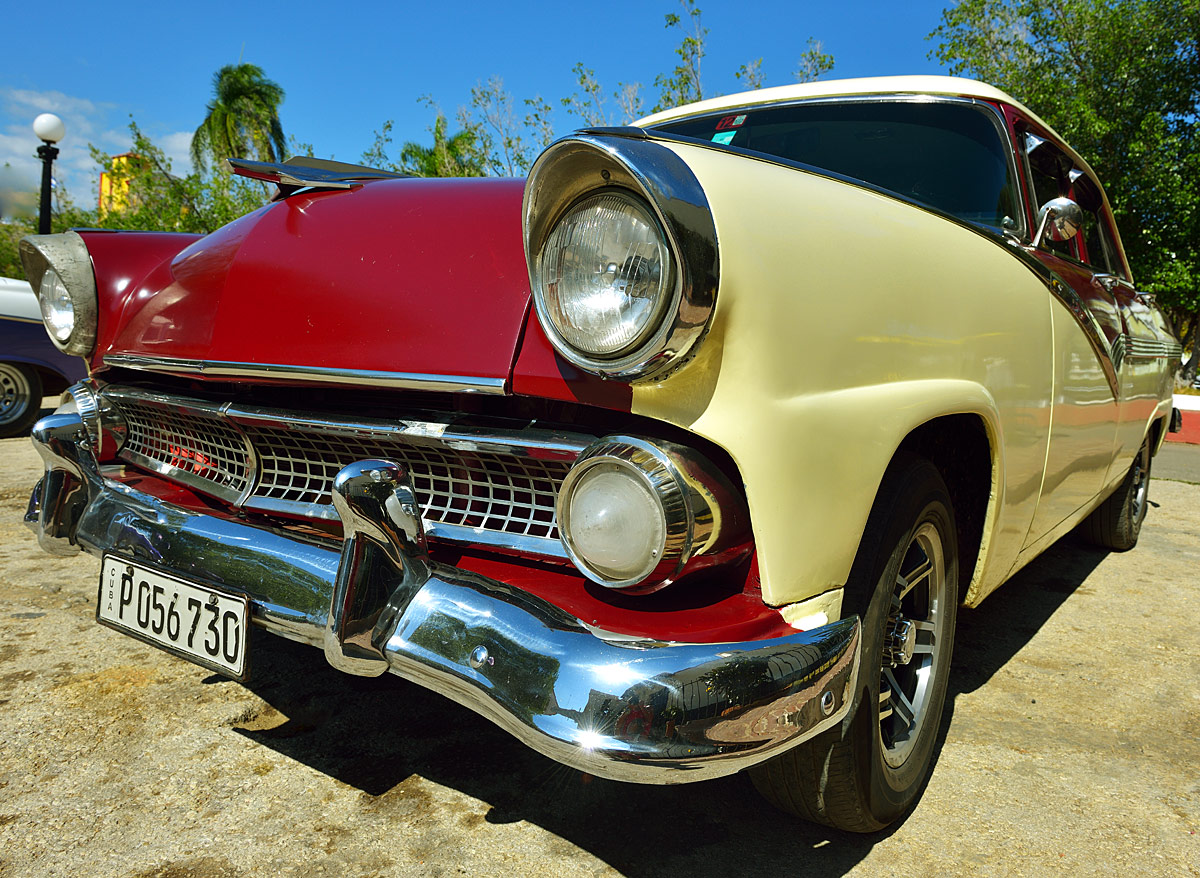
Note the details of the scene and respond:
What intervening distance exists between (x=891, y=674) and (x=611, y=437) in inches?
35.5

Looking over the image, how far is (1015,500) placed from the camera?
200 cm

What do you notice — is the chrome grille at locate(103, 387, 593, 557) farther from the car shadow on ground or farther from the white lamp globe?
the white lamp globe

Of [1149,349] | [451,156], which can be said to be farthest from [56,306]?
[451,156]

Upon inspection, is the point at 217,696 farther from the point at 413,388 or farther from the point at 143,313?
the point at 413,388

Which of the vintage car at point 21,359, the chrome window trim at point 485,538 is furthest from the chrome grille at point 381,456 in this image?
the vintage car at point 21,359

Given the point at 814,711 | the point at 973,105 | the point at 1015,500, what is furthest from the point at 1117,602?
the point at 814,711

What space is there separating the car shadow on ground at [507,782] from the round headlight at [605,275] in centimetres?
102

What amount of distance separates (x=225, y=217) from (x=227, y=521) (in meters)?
16.6

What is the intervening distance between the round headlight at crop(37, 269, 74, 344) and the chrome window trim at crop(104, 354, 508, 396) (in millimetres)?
404

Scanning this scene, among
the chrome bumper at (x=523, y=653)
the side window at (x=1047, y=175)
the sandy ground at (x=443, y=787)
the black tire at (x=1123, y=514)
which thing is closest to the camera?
the chrome bumper at (x=523, y=653)

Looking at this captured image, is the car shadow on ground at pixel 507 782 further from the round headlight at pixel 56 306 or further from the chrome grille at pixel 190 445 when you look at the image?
the round headlight at pixel 56 306

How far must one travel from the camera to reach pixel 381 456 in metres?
1.62

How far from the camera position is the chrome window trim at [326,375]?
4.63 feet

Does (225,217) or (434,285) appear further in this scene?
(225,217)
